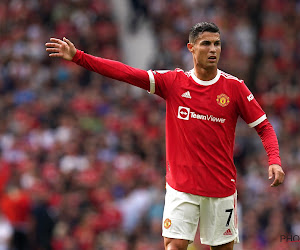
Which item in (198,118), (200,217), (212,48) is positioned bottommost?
(200,217)

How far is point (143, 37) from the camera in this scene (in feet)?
59.9

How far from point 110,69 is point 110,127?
8.27 metres

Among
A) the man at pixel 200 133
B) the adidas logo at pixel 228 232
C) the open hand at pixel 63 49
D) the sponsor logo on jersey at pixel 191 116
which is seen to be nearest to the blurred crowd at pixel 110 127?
the adidas logo at pixel 228 232

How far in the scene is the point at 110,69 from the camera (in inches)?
267

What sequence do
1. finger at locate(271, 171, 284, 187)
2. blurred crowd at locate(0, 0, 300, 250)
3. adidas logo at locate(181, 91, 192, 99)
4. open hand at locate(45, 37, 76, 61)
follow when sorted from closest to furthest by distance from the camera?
finger at locate(271, 171, 284, 187) → open hand at locate(45, 37, 76, 61) → adidas logo at locate(181, 91, 192, 99) → blurred crowd at locate(0, 0, 300, 250)

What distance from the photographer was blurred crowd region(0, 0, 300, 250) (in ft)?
39.5

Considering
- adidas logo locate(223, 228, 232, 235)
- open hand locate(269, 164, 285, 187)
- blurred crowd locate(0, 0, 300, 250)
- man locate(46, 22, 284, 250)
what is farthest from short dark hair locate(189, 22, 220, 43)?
blurred crowd locate(0, 0, 300, 250)

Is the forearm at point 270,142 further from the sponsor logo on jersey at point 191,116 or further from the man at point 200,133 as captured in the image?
the sponsor logo on jersey at point 191,116

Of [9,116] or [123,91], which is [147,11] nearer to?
[123,91]

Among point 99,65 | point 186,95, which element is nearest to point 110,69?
point 99,65

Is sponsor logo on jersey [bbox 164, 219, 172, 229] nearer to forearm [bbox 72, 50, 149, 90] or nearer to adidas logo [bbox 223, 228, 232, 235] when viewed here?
adidas logo [bbox 223, 228, 232, 235]

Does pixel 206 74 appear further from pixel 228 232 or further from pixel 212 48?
pixel 228 232

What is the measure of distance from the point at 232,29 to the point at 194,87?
10380mm

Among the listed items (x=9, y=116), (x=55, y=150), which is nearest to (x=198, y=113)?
(x=55, y=150)
